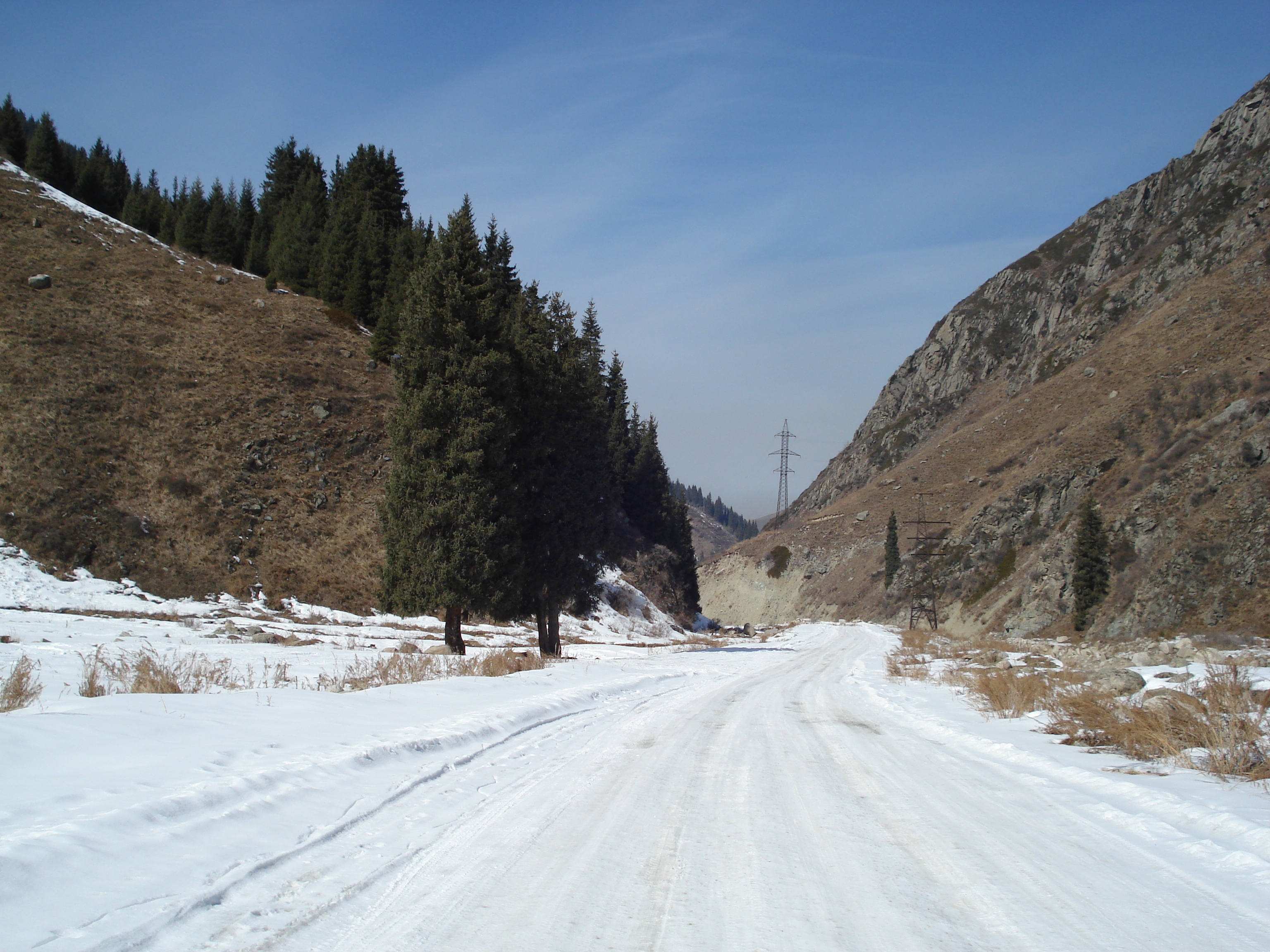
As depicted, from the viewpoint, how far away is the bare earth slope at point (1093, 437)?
34.9 m

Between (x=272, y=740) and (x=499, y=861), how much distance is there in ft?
10.6

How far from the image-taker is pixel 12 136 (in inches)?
2640

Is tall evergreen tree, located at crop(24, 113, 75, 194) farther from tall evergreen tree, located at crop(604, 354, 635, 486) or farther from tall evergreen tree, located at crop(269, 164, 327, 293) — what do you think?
tall evergreen tree, located at crop(604, 354, 635, 486)

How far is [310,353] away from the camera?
46812mm

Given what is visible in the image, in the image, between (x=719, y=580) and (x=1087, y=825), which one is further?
Result: (x=719, y=580)

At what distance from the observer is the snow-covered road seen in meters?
3.39

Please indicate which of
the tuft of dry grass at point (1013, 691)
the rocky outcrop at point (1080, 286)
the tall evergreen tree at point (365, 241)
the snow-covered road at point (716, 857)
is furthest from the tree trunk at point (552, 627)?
the rocky outcrop at point (1080, 286)

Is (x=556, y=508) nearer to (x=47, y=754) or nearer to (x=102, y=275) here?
(x=47, y=754)

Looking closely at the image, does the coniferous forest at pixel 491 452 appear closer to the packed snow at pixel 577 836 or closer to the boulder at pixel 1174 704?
the packed snow at pixel 577 836

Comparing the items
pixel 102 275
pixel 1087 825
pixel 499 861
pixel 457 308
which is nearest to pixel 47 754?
pixel 499 861

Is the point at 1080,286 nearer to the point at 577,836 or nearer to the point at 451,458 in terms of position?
the point at 451,458

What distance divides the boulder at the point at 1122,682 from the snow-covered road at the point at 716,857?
11.1ft

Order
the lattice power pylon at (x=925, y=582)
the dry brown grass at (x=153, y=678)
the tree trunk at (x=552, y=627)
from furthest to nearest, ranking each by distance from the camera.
A: the lattice power pylon at (x=925, y=582) → the tree trunk at (x=552, y=627) → the dry brown grass at (x=153, y=678)

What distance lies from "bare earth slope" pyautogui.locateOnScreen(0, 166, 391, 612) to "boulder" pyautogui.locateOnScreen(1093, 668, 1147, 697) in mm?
29139
